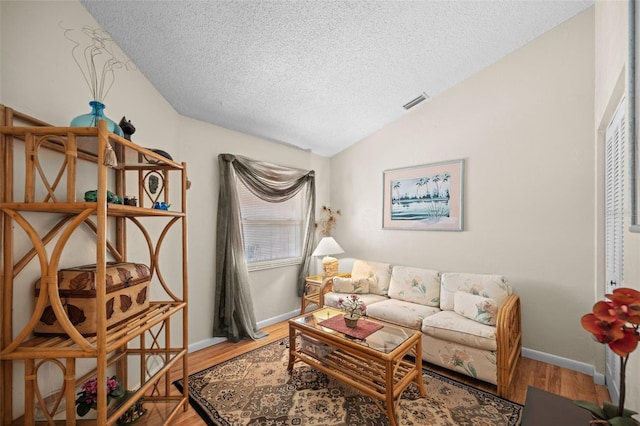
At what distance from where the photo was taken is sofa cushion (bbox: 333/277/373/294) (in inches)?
137

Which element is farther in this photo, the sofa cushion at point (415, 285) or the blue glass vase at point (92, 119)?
the sofa cushion at point (415, 285)

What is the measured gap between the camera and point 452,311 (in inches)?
111

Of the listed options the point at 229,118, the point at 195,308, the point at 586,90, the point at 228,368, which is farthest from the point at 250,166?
the point at 586,90

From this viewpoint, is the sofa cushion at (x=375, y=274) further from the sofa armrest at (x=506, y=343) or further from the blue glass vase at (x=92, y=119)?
the blue glass vase at (x=92, y=119)

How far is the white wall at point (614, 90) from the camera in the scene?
1.30 m

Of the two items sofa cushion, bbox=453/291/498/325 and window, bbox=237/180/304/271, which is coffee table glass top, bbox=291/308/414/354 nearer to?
sofa cushion, bbox=453/291/498/325

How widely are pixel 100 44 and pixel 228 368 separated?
8.94 ft

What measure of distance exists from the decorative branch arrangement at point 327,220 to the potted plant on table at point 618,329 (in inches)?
144

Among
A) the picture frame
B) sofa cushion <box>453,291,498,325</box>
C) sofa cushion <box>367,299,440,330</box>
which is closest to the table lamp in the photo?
the picture frame

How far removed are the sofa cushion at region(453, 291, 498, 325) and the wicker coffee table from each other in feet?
2.38

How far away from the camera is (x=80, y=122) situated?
141cm

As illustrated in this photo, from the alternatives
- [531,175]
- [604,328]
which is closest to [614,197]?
[531,175]

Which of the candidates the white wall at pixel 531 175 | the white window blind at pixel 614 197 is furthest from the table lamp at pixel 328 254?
the white window blind at pixel 614 197

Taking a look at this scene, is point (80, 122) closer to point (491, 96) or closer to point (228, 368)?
point (228, 368)
